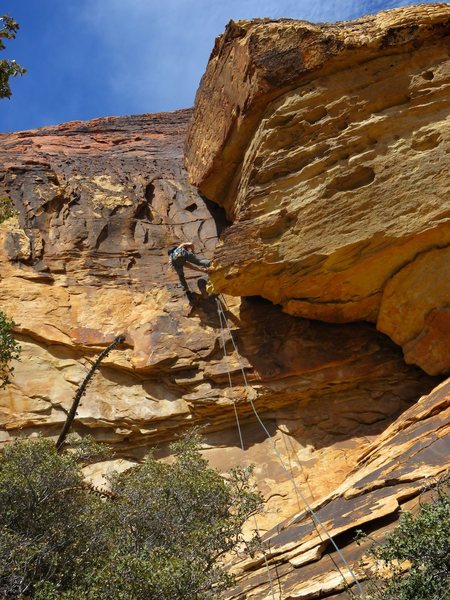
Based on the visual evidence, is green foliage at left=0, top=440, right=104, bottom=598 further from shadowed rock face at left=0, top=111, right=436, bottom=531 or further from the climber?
the climber

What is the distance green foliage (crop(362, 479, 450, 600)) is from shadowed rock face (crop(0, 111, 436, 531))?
16.9 ft

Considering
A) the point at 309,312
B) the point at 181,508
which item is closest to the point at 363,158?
the point at 309,312

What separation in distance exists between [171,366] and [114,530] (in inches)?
156

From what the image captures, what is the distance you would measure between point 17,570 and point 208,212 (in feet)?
32.1

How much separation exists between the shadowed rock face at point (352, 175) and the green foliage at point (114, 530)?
3.96 metres

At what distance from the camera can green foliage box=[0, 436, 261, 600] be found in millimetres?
7070

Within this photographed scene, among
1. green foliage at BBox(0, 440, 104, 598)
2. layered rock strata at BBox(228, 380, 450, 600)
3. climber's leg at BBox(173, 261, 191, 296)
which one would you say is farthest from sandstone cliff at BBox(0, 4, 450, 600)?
green foliage at BBox(0, 440, 104, 598)

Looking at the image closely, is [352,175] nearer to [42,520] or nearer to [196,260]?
[196,260]

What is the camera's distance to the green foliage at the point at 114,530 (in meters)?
7.07

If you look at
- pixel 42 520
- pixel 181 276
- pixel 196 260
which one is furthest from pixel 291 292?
pixel 42 520

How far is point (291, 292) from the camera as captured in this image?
12281 mm

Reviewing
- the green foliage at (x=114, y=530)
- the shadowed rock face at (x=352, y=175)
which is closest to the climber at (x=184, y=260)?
the shadowed rock face at (x=352, y=175)

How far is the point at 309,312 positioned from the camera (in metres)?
12.6

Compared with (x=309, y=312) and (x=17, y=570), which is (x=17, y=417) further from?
(x=309, y=312)
